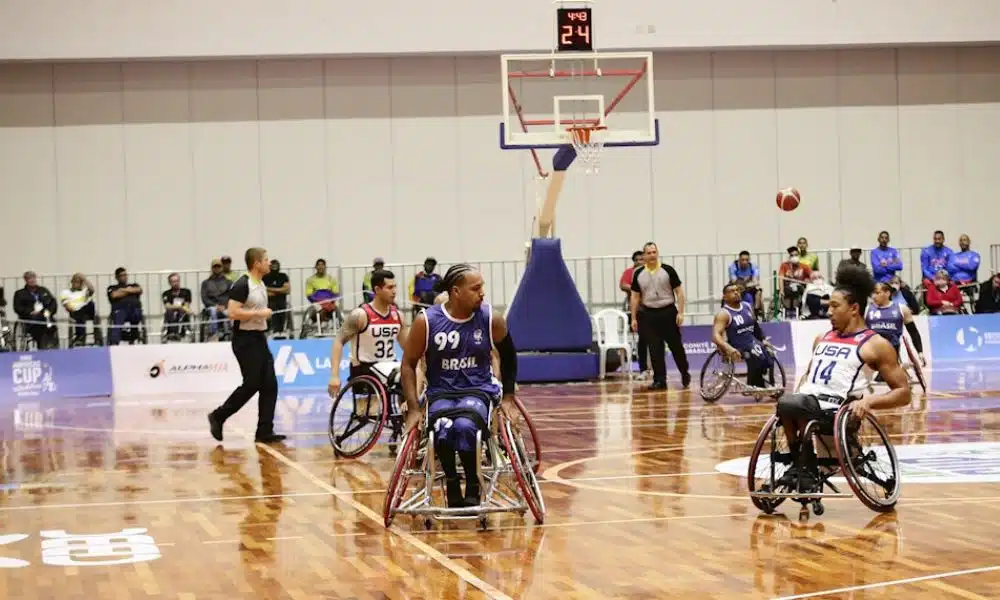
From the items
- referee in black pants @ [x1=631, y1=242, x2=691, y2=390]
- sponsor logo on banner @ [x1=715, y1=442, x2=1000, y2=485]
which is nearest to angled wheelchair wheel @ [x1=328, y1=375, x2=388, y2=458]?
sponsor logo on banner @ [x1=715, y1=442, x2=1000, y2=485]

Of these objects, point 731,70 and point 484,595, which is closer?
Answer: point 484,595

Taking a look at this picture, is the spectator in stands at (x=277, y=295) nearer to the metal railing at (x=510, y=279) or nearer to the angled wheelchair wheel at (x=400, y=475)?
the metal railing at (x=510, y=279)

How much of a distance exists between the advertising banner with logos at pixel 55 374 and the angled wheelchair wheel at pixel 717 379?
9.18m

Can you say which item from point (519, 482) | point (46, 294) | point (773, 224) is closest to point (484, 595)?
point (519, 482)

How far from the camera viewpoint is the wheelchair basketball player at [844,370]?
310 inches

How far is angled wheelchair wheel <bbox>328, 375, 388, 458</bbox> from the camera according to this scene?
11352mm

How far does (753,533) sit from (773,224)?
20278 mm

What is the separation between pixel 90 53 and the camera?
25.5 meters

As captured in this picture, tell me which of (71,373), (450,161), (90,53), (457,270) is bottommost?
(71,373)

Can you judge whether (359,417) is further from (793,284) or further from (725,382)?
(793,284)

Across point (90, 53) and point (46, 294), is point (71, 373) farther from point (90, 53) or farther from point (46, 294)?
point (90, 53)

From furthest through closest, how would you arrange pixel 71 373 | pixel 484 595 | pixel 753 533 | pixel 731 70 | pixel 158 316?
1. pixel 731 70
2. pixel 158 316
3. pixel 71 373
4. pixel 753 533
5. pixel 484 595

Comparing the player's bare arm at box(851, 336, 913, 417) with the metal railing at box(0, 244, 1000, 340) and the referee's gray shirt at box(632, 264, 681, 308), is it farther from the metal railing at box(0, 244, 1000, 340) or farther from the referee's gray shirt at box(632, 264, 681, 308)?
the metal railing at box(0, 244, 1000, 340)

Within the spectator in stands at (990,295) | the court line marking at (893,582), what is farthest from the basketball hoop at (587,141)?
the court line marking at (893,582)
